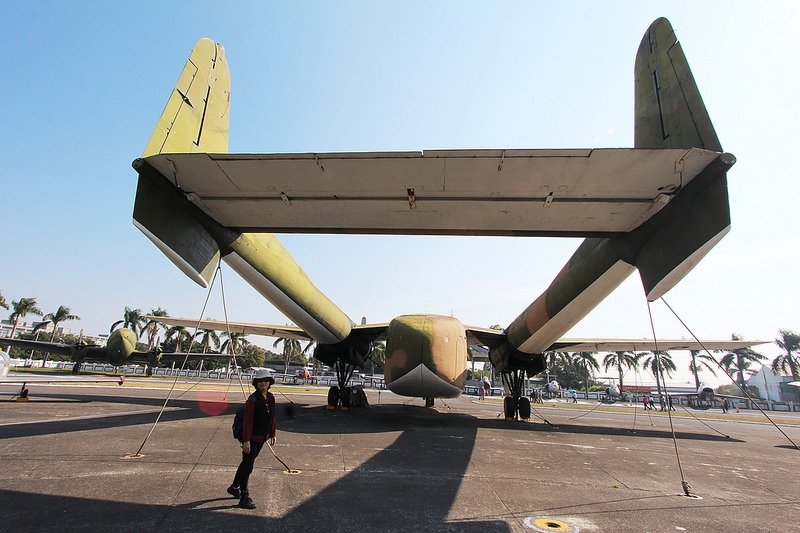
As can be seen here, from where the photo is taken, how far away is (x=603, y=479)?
594cm

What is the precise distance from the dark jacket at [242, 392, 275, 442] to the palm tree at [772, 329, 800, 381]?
8328 centimetres

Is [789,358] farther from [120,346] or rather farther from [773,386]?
[120,346]

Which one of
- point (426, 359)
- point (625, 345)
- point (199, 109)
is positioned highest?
point (199, 109)

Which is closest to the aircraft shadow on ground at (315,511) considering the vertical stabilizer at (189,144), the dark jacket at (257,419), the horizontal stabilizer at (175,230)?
the dark jacket at (257,419)

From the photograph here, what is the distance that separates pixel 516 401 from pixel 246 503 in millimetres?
12790

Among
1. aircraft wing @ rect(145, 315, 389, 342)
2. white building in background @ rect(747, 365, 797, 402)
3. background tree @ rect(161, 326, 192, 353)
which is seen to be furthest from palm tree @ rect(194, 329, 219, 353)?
white building in background @ rect(747, 365, 797, 402)

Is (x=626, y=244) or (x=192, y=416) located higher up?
Answer: (x=626, y=244)

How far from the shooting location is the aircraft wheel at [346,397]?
49.0 feet

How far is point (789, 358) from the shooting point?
5906 cm

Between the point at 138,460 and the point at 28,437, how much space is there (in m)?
2.92

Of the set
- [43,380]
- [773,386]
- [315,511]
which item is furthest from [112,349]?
[773,386]

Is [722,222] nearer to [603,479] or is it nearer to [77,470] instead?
[603,479]

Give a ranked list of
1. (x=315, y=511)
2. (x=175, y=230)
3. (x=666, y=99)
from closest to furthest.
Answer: (x=315, y=511), (x=666, y=99), (x=175, y=230)

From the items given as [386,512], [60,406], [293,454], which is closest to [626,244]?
[386,512]
